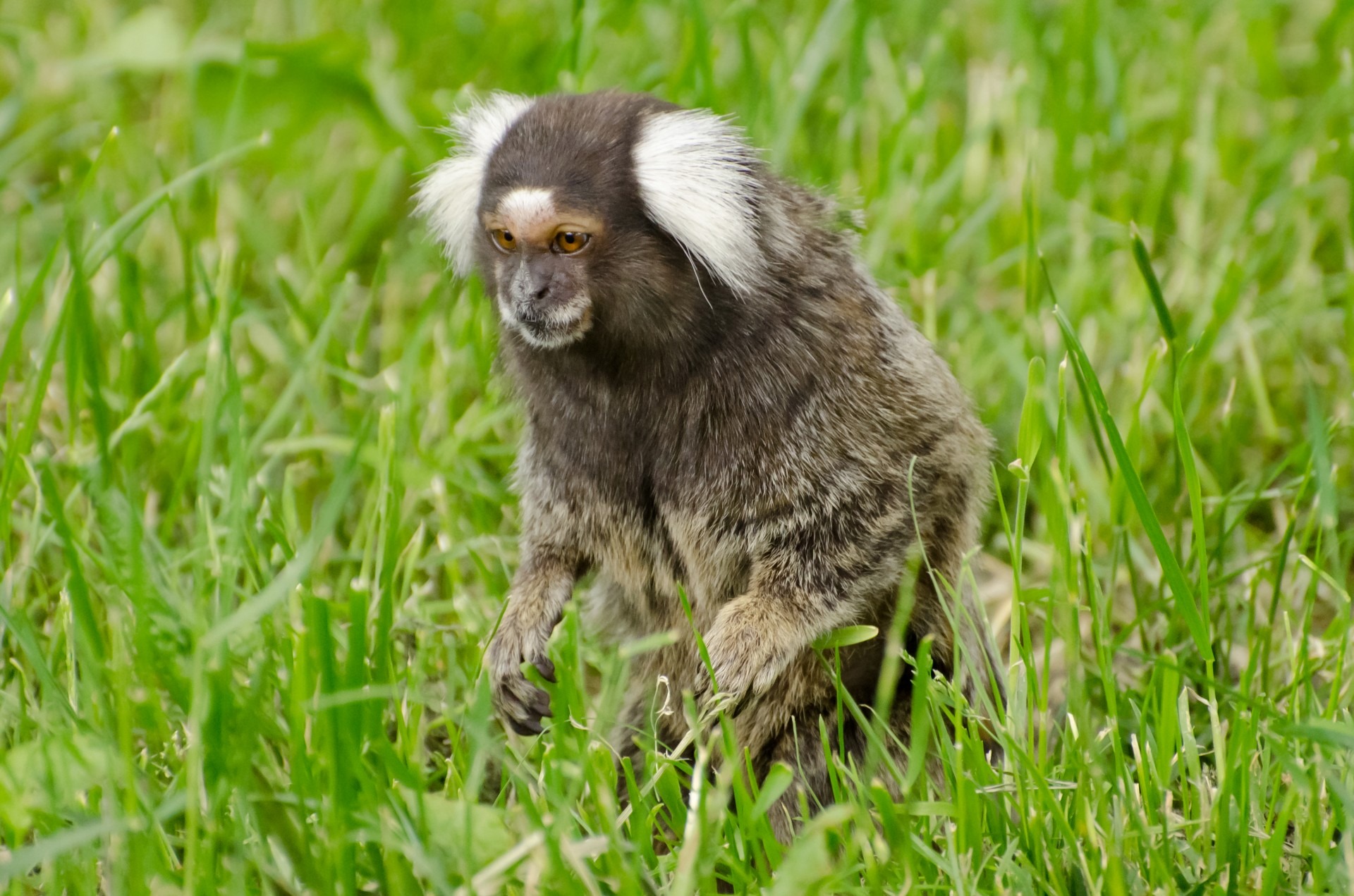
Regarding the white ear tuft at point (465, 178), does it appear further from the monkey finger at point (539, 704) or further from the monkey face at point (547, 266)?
the monkey finger at point (539, 704)

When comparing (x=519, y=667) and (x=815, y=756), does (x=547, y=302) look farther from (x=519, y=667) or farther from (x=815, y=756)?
(x=815, y=756)

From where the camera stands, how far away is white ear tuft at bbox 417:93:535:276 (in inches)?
102

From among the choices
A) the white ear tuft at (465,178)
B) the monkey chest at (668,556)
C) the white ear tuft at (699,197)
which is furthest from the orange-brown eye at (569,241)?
the monkey chest at (668,556)

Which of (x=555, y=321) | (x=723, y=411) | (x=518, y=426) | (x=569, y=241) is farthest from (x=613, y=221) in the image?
(x=518, y=426)

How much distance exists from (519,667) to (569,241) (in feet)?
2.53

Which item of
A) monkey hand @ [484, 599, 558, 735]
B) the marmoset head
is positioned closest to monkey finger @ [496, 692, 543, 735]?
monkey hand @ [484, 599, 558, 735]

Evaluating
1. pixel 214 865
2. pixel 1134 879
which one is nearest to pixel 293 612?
pixel 214 865

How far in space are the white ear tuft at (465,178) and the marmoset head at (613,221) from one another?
0.39ft

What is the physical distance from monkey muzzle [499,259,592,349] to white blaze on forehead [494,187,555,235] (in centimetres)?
6

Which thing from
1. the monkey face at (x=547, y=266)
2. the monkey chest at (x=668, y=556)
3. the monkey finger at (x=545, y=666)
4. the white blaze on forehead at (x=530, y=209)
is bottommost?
the monkey finger at (x=545, y=666)

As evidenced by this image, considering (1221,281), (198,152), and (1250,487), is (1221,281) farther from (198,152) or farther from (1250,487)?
(198,152)

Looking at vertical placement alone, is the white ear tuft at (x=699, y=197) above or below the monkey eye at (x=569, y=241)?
above

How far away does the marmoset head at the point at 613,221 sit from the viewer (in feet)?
7.67

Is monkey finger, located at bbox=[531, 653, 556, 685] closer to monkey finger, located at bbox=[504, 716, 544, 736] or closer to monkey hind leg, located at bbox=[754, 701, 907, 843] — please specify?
monkey finger, located at bbox=[504, 716, 544, 736]
